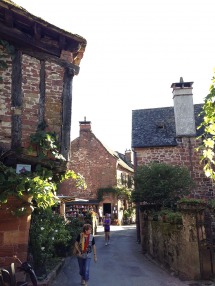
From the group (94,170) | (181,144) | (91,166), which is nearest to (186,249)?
(181,144)

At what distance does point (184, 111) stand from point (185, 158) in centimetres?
273

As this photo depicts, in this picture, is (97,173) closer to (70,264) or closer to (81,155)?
(81,155)

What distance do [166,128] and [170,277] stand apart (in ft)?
34.6

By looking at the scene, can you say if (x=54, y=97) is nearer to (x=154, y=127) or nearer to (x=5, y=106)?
(x=5, y=106)

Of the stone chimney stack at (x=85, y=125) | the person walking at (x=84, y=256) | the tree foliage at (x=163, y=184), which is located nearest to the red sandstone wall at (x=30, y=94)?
the person walking at (x=84, y=256)

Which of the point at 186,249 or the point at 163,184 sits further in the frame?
the point at 163,184

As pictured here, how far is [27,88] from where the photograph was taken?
642 centimetres

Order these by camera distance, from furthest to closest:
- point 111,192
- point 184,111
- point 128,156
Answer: point 128,156, point 111,192, point 184,111

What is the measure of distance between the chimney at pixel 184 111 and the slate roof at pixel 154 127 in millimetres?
555

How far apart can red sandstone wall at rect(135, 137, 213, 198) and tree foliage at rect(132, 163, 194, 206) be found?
2.09m

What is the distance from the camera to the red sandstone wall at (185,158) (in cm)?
1535

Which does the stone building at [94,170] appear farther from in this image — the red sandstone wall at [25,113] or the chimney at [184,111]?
the red sandstone wall at [25,113]

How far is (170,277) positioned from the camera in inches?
327

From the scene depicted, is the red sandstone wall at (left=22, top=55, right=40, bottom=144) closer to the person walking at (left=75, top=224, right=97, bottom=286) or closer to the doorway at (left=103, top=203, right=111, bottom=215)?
the person walking at (left=75, top=224, right=97, bottom=286)
